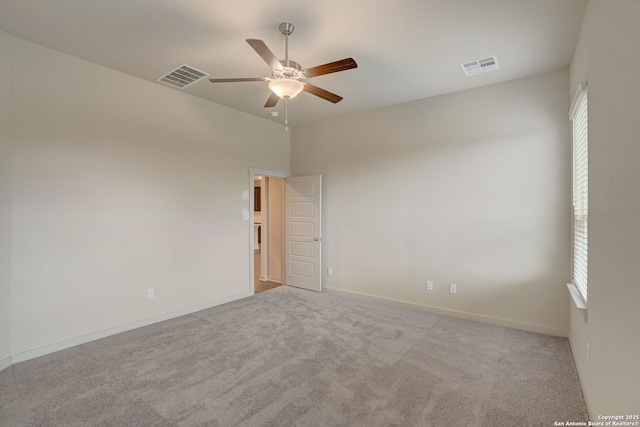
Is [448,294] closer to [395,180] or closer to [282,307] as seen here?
[395,180]

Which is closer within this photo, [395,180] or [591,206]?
[591,206]

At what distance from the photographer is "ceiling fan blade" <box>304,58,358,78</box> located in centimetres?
221

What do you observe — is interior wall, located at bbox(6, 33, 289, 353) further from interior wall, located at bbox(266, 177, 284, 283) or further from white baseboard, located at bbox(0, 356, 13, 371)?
interior wall, located at bbox(266, 177, 284, 283)

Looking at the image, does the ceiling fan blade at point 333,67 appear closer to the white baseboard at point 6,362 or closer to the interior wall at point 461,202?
the interior wall at point 461,202

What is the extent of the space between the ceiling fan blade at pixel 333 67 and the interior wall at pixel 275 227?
3781 millimetres

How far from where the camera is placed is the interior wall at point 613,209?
1306 millimetres

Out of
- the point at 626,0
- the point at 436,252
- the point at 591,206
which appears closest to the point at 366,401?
the point at 591,206

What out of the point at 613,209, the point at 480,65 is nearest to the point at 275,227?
the point at 480,65

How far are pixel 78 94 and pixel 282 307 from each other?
3.69 m

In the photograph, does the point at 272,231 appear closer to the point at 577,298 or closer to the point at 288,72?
the point at 288,72

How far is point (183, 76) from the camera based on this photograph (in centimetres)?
363

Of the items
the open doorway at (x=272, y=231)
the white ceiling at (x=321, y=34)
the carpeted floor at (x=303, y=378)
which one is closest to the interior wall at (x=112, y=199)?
the white ceiling at (x=321, y=34)

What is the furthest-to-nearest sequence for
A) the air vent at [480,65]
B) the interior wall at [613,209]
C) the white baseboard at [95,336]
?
→ the air vent at [480,65], the white baseboard at [95,336], the interior wall at [613,209]

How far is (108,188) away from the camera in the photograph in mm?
3451
